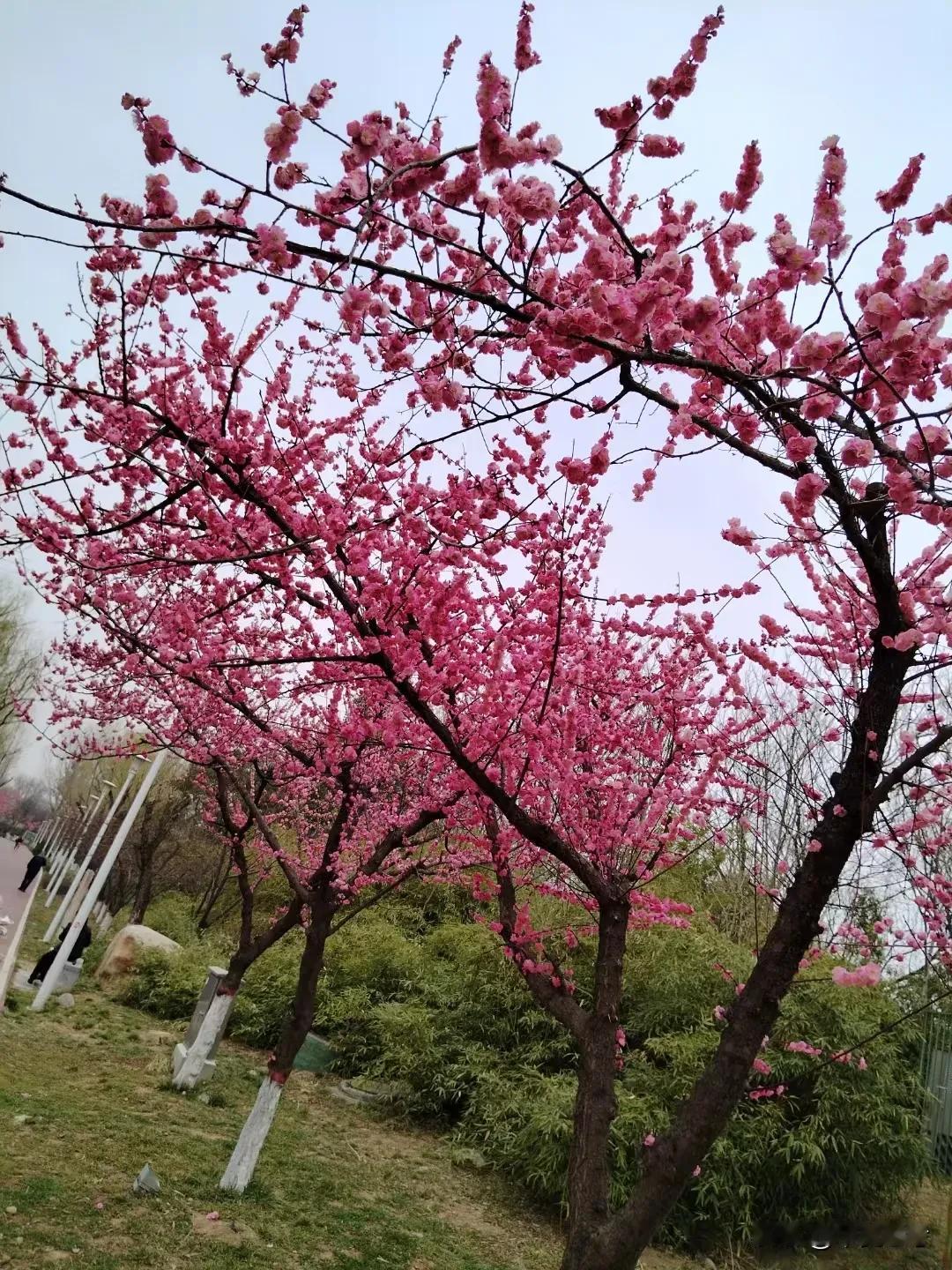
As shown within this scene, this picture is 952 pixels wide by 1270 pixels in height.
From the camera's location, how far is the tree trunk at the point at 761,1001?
3.07m

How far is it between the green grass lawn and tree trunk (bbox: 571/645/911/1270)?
3.30m

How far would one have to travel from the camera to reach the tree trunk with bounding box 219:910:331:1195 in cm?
613

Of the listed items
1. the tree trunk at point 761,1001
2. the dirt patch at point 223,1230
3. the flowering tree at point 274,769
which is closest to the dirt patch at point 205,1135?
the flowering tree at point 274,769

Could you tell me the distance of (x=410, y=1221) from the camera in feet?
21.9

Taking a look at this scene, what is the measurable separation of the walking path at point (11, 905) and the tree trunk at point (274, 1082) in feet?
14.3

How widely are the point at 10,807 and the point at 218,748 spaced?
66737mm

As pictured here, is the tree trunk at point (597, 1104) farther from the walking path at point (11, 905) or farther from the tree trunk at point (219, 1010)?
the walking path at point (11, 905)

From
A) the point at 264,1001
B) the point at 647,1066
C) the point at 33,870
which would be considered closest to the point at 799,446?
the point at 647,1066

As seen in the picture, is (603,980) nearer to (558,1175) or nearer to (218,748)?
(558,1175)

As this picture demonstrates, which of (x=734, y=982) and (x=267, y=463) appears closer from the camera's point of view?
(x=267, y=463)

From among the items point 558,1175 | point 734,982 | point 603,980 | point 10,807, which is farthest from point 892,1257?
point 10,807

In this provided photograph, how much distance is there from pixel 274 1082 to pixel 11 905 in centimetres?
1384

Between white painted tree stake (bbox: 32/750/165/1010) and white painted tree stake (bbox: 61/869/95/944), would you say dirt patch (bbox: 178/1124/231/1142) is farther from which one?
white painted tree stake (bbox: 61/869/95/944)

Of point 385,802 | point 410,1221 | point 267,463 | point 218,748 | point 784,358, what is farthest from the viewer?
point 385,802
